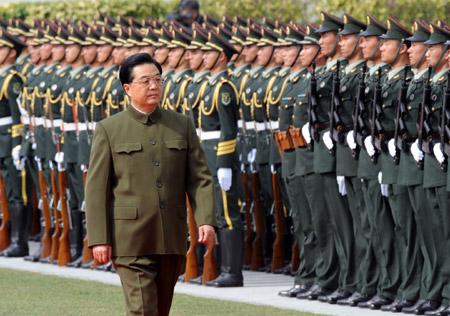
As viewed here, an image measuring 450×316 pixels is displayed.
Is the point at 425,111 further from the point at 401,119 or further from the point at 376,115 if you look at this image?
the point at 376,115

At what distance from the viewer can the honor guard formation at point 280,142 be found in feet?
47.7

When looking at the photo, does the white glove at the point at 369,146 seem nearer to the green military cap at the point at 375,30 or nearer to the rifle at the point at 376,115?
the rifle at the point at 376,115

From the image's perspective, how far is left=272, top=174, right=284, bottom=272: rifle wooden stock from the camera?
59.4 feet

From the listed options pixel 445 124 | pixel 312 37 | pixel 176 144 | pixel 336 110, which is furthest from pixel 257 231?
pixel 176 144

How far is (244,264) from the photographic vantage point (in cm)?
1909

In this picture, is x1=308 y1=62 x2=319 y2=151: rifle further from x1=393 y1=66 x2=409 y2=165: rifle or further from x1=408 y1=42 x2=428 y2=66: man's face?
x1=408 y1=42 x2=428 y2=66: man's face

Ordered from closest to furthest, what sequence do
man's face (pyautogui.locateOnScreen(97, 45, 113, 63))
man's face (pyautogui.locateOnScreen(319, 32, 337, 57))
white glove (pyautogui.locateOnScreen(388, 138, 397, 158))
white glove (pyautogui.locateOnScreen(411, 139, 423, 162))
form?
white glove (pyautogui.locateOnScreen(411, 139, 423, 162)) → white glove (pyautogui.locateOnScreen(388, 138, 397, 158)) → man's face (pyautogui.locateOnScreen(319, 32, 337, 57)) → man's face (pyautogui.locateOnScreen(97, 45, 113, 63))

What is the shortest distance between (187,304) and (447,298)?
7.29ft

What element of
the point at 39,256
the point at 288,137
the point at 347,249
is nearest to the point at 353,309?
the point at 347,249

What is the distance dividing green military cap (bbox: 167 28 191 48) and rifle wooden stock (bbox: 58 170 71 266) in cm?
206

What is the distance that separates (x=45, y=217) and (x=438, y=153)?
678cm

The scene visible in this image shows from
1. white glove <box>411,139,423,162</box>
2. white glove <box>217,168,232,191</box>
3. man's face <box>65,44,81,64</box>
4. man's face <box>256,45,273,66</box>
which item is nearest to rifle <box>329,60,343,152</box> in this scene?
white glove <box>411,139,423,162</box>

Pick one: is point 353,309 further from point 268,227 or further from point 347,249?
point 268,227

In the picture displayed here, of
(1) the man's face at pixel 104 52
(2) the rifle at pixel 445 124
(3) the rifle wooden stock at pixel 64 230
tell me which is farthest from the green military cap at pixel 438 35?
(3) the rifle wooden stock at pixel 64 230
